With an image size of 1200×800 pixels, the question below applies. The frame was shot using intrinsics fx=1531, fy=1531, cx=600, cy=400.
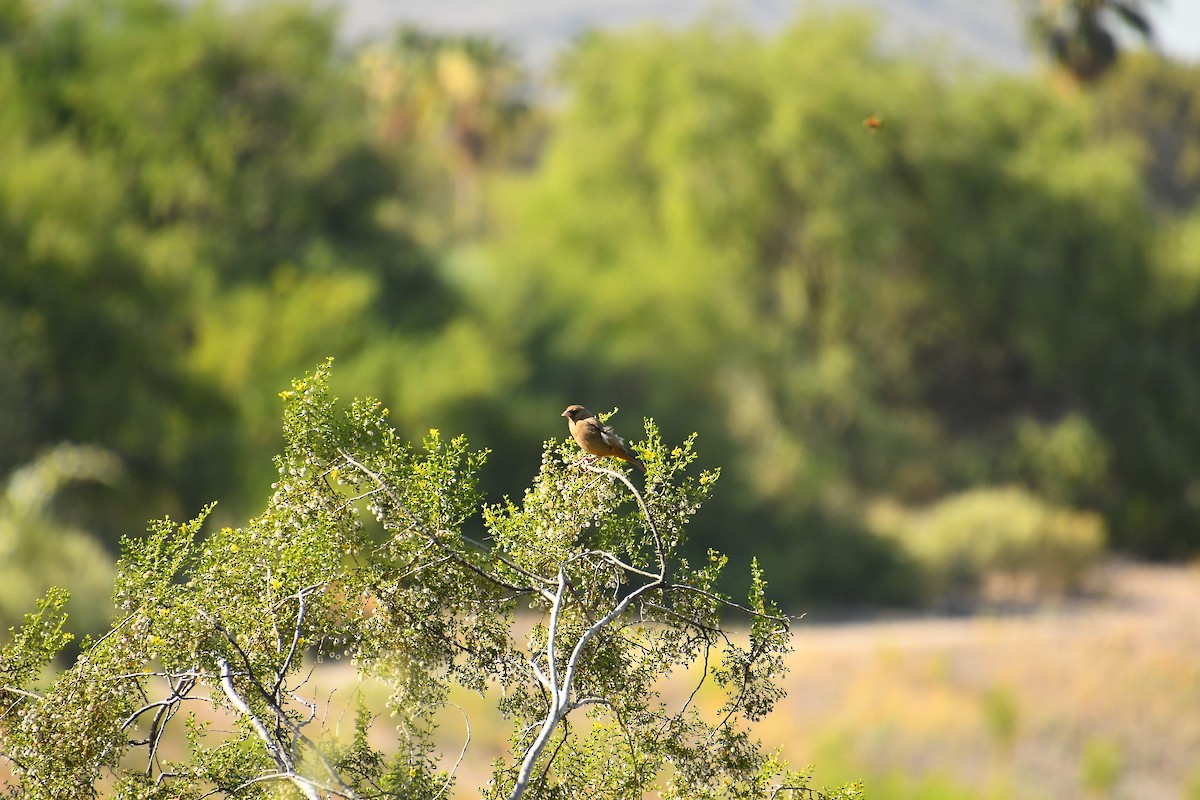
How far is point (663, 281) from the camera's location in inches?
1019

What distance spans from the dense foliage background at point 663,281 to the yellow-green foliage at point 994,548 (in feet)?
0.44

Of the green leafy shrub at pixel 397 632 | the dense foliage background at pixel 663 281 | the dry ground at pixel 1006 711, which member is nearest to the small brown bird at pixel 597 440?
the green leafy shrub at pixel 397 632

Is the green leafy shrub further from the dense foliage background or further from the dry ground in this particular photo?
the dense foliage background

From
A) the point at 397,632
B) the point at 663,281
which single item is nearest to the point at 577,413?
the point at 397,632

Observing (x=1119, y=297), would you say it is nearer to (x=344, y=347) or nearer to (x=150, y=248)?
(x=344, y=347)

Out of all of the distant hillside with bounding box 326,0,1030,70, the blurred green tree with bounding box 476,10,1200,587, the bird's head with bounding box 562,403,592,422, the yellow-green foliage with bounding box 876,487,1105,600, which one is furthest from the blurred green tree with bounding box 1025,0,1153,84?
the bird's head with bounding box 562,403,592,422

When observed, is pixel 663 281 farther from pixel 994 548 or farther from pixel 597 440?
pixel 597 440

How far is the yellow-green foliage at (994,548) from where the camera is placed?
24188 mm

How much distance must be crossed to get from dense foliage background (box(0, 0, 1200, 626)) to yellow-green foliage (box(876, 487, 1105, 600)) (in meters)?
0.14

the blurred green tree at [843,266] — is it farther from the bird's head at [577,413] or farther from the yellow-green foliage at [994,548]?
the bird's head at [577,413]

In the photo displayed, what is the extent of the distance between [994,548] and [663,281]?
Answer: 6.96 metres

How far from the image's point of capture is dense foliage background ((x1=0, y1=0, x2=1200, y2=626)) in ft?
64.3

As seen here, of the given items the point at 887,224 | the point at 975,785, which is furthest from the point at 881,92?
the point at 975,785

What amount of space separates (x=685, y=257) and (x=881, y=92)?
448 cm
